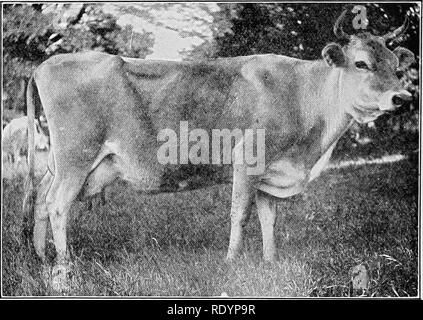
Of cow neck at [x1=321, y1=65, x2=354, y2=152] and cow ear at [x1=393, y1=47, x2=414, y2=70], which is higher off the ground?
cow ear at [x1=393, y1=47, x2=414, y2=70]

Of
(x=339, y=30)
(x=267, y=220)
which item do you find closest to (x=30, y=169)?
(x=267, y=220)

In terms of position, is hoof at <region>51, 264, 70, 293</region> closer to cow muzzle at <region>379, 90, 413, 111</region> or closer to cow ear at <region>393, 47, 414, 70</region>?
cow muzzle at <region>379, 90, 413, 111</region>

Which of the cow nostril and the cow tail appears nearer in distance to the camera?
the cow nostril

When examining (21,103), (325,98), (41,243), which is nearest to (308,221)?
(325,98)

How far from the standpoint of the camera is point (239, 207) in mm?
5512

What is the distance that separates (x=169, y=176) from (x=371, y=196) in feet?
5.36

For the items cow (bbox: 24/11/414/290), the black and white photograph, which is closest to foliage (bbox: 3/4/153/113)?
the black and white photograph

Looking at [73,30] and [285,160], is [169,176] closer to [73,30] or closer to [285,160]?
[285,160]

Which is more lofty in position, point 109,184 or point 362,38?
point 362,38

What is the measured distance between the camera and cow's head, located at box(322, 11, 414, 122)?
5.37 metres

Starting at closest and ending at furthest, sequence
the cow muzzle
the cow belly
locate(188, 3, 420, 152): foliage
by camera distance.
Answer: the cow muzzle, the cow belly, locate(188, 3, 420, 152): foliage

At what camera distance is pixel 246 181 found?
5484mm

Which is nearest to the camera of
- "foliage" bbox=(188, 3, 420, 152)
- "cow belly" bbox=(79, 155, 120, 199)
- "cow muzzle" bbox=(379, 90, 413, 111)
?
"cow muzzle" bbox=(379, 90, 413, 111)
